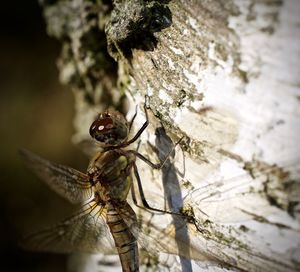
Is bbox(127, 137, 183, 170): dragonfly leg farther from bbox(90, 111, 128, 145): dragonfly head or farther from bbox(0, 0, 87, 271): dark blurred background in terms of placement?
bbox(0, 0, 87, 271): dark blurred background

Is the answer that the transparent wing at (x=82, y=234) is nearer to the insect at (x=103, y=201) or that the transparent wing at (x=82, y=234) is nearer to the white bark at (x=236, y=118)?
the insect at (x=103, y=201)

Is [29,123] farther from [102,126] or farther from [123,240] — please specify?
[123,240]

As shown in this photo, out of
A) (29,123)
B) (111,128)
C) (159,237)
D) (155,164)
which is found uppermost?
(29,123)

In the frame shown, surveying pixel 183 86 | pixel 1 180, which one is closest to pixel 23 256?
pixel 1 180

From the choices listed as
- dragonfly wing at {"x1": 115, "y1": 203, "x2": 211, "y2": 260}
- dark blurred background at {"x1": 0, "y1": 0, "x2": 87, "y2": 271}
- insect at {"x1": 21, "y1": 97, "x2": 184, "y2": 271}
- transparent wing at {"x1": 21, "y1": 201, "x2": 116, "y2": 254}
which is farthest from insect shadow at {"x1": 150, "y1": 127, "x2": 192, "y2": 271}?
dark blurred background at {"x1": 0, "y1": 0, "x2": 87, "y2": 271}

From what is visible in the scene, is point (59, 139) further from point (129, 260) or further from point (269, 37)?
point (269, 37)

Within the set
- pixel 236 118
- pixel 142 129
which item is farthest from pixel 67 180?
pixel 236 118
